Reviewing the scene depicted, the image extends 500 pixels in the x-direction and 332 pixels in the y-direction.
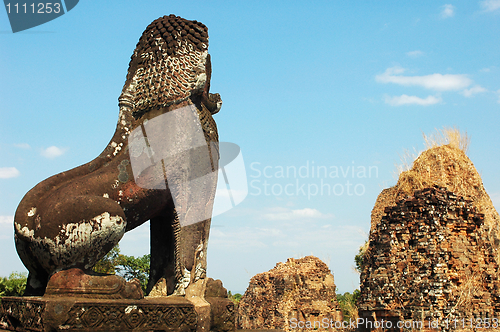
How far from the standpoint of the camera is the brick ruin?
38.1 ft

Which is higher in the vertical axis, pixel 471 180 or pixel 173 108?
pixel 471 180

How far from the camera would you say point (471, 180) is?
17562 millimetres

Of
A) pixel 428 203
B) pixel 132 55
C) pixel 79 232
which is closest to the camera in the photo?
pixel 79 232

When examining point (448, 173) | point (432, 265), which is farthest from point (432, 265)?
point (448, 173)

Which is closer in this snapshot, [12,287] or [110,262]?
[12,287]

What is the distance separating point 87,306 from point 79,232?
53 centimetres

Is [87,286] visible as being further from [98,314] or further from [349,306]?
[349,306]

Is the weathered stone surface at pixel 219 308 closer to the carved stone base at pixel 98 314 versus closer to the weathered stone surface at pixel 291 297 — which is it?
the carved stone base at pixel 98 314

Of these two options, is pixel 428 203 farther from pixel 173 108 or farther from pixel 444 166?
pixel 173 108

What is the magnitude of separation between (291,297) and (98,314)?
669 inches

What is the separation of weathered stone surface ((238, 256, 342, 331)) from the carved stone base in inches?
637

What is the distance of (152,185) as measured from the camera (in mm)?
3738

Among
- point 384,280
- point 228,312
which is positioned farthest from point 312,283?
point 228,312

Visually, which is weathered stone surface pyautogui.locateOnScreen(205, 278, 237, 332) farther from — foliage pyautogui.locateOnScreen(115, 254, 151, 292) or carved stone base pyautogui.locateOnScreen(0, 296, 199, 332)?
foliage pyautogui.locateOnScreen(115, 254, 151, 292)
